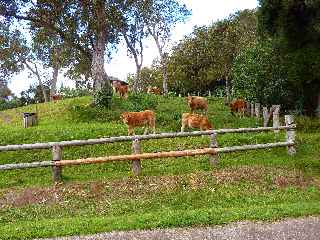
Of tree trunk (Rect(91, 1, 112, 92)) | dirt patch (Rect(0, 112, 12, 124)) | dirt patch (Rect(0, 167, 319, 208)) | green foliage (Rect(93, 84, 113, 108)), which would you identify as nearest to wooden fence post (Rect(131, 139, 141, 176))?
dirt patch (Rect(0, 167, 319, 208))

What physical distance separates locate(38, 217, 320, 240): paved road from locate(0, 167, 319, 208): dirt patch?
3.26 meters

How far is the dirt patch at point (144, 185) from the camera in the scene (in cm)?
1340

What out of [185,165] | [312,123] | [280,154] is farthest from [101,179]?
[312,123]

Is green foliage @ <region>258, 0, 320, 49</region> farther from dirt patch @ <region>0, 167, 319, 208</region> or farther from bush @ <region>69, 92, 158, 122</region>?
dirt patch @ <region>0, 167, 319, 208</region>

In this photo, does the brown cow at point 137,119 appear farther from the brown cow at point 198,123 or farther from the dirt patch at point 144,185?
the dirt patch at point 144,185

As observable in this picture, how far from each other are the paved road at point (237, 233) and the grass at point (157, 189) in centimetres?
33

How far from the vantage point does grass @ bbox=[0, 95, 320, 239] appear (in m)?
11.0

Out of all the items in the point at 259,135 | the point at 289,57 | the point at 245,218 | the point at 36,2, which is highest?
the point at 36,2

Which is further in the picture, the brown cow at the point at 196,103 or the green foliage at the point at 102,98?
the brown cow at the point at 196,103

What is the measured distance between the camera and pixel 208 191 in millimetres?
13758

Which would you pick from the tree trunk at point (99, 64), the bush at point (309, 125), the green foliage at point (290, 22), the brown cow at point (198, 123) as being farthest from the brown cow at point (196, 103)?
the brown cow at point (198, 123)

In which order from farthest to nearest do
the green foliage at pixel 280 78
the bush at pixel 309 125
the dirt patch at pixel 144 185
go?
the green foliage at pixel 280 78, the bush at pixel 309 125, the dirt patch at pixel 144 185

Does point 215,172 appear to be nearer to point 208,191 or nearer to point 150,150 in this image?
point 208,191

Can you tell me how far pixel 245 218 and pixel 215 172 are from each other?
13.9ft
